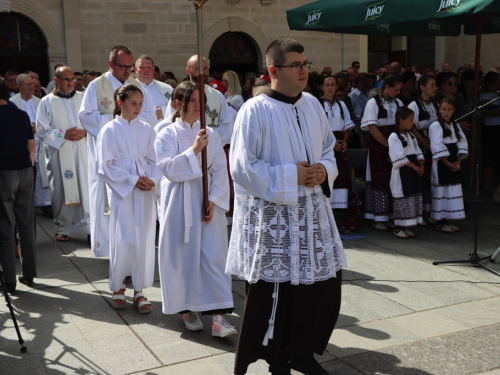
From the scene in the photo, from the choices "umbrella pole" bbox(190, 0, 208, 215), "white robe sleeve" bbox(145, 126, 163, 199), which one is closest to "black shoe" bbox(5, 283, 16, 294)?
"white robe sleeve" bbox(145, 126, 163, 199)

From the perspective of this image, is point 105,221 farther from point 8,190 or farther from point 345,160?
point 345,160

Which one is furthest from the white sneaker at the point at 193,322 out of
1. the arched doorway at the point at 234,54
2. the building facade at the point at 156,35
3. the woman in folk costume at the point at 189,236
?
the arched doorway at the point at 234,54

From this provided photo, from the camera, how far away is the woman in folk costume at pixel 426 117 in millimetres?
7625

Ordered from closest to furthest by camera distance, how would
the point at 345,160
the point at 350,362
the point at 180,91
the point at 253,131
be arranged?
the point at 253,131
the point at 350,362
the point at 180,91
the point at 345,160

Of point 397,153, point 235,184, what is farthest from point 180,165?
point 397,153

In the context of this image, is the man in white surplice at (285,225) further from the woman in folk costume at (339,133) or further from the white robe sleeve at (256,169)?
the woman in folk costume at (339,133)

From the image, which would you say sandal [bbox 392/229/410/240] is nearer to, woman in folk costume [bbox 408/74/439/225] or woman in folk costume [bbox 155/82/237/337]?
woman in folk costume [bbox 408/74/439/225]

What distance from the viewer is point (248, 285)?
146 inches

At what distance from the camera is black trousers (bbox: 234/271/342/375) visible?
11.9ft

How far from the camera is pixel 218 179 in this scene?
4543 mm

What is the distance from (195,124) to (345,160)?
3.19m

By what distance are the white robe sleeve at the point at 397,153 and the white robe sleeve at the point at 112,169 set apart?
3.30m

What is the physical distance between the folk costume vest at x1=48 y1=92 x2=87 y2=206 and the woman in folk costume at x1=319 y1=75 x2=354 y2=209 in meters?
2.91

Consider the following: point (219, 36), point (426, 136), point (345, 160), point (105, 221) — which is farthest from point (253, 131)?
point (219, 36)
